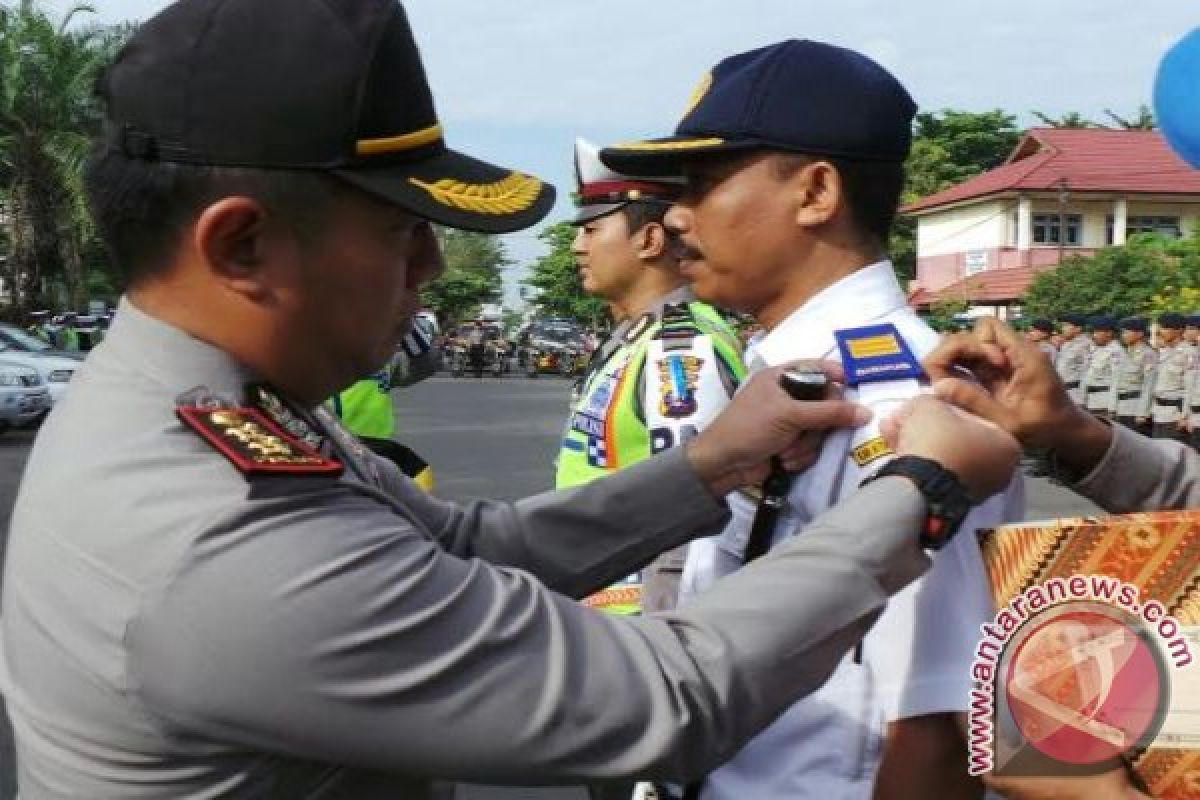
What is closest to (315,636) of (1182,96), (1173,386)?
(1182,96)

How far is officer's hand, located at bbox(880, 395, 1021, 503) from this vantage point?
1.47 metres

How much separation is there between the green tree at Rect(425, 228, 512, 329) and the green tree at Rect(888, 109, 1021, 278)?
15664mm

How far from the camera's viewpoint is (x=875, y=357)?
69.2 inches

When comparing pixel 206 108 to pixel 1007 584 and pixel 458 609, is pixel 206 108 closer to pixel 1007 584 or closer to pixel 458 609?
pixel 458 609

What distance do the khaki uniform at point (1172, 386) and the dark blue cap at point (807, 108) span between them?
50.7ft

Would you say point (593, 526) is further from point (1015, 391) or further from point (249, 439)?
point (249, 439)

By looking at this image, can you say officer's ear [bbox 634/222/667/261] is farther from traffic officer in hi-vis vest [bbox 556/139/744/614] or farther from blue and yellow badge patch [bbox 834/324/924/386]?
blue and yellow badge patch [bbox 834/324/924/386]

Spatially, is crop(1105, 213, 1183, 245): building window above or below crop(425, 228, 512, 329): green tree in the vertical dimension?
above

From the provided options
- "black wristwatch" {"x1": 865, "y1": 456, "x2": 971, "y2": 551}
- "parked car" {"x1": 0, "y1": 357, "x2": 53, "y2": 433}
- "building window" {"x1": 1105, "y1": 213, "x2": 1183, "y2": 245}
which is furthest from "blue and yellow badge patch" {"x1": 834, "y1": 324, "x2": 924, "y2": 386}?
"building window" {"x1": 1105, "y1": 213, "x2": 1183, "y2": 245}

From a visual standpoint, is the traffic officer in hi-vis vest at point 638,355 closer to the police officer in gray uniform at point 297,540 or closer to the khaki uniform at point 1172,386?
the police officer in gray uniform at point 297,540

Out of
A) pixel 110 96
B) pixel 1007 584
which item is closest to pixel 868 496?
pixel 1007 584

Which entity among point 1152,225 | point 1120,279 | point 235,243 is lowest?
point 1152,225

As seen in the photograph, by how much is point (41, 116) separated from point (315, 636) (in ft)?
92.2

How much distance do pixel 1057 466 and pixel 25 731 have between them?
5.12ft
